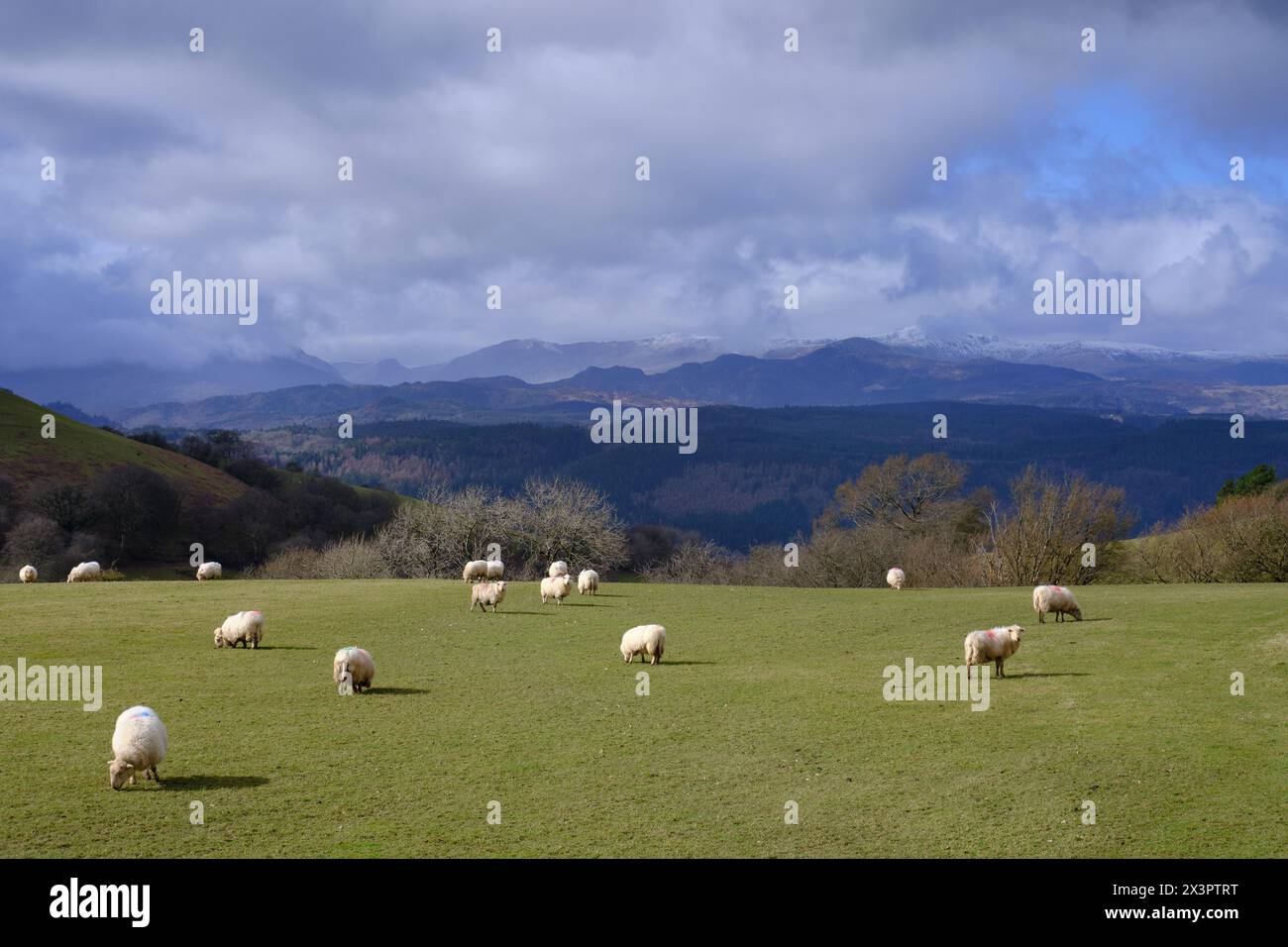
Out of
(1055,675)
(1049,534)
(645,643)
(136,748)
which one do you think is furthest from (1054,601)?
(1049,534)

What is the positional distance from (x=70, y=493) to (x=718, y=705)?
104 metres

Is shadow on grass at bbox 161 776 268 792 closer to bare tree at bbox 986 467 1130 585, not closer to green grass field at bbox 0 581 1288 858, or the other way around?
green grass field at bbox 0 581 1288 858

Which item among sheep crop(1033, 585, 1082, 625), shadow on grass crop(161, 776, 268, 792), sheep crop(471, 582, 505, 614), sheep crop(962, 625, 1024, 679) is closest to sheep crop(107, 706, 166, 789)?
shadow on grass crop(161, 776, 268, 792)

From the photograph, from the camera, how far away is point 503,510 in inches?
3191

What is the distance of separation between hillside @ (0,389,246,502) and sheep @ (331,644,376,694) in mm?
105394

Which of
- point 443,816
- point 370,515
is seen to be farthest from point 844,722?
point 370,515

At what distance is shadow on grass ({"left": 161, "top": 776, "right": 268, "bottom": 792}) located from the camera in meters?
16.7

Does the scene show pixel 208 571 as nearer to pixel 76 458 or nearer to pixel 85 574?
pixel 85 574

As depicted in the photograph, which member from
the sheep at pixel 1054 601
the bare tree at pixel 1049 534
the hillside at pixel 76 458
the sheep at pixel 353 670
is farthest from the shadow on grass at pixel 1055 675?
the hillside at pixel 76 458

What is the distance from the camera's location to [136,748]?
1656cm

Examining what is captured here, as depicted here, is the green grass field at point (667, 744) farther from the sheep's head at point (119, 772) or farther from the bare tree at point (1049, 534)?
the bare tree at point (1049, 534)

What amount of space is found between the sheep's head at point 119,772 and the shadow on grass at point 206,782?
0.54m

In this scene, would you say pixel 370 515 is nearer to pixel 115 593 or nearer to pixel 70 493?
pixel 70 493

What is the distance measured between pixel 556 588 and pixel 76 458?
347 ft
